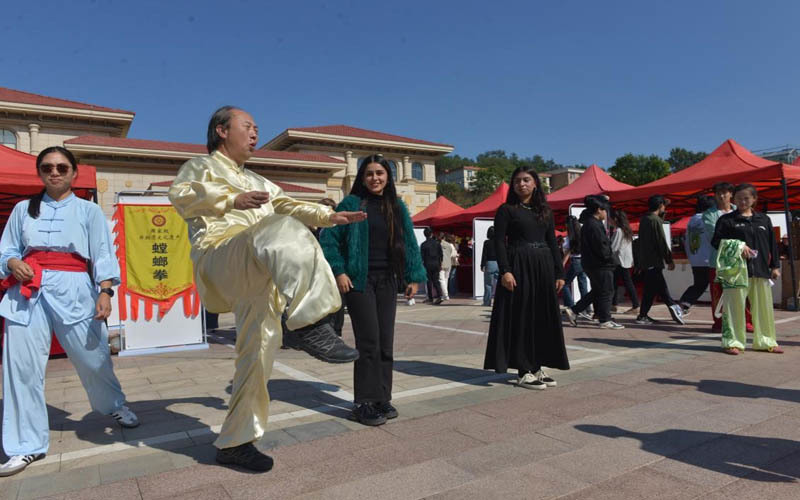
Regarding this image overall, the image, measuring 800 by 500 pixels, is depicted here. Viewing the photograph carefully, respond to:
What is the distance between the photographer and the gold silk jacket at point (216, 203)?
2.38 metres

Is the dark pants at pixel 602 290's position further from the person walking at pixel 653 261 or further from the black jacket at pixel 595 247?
the person walking at pixel 653 261

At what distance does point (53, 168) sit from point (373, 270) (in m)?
2.03

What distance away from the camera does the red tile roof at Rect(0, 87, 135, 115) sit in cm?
2904

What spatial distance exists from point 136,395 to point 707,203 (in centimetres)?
766

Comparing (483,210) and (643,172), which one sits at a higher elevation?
(643,172)

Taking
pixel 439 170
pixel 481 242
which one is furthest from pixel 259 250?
pixel 439 170

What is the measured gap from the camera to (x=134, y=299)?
6785mm

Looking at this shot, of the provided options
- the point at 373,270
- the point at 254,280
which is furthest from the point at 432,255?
the point at 254,280

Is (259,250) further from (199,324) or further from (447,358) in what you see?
(199,324)

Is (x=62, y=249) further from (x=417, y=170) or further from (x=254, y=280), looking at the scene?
(x=417, y=170)

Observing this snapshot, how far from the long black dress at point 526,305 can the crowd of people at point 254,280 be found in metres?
0.01

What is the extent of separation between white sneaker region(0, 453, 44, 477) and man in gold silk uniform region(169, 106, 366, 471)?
3.44 feet

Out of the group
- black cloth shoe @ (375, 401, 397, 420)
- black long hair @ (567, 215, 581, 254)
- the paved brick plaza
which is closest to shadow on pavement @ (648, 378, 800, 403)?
the paved brick plaza

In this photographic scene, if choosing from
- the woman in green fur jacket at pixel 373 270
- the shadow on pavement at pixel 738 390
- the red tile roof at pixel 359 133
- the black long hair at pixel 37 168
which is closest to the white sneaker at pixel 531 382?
the shadow on pavement at pixel 738 390
